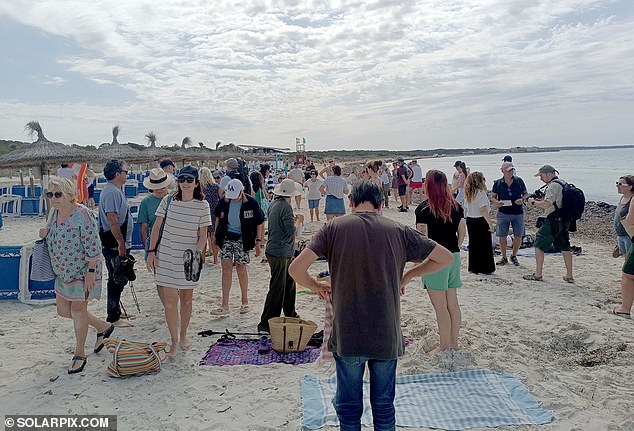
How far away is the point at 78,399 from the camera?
3.70 metres

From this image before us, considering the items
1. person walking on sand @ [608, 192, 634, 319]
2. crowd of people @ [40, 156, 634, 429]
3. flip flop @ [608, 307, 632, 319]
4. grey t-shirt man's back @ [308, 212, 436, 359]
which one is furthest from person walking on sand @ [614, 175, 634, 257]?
grey t-shirt man's back @ [308, 212, 436, 359]

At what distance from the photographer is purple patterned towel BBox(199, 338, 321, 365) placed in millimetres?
4441

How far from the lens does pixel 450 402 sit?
12.1 feet

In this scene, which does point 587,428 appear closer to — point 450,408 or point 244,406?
point 450,408

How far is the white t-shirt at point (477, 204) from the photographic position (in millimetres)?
6957

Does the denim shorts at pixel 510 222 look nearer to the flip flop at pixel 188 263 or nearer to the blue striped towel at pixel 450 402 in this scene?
the blue striped towel at pixel 450 402

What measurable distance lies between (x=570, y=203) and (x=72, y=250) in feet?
20.6

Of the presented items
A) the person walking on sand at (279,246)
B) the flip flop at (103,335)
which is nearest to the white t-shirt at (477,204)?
the person walking on sand at (279,246)

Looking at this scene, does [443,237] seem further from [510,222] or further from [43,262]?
[510,222]

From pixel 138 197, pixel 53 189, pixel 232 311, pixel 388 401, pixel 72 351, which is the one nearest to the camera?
pixel 388 401

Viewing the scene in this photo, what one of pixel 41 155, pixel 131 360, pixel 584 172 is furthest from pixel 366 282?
pixel 584 172

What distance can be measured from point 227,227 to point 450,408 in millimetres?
3031

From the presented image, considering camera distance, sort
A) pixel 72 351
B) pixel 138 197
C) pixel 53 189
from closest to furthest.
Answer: pixel 53 189
pixel 72 351
pixel 138 197

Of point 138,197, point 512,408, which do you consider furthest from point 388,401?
point 138,197
